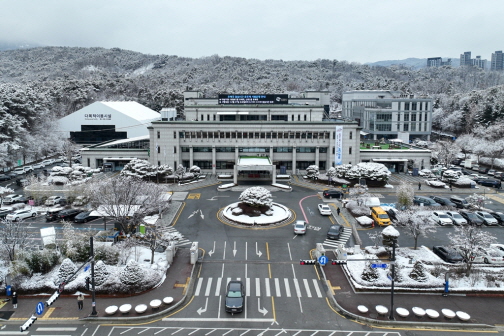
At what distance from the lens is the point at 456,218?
39688 millimetres

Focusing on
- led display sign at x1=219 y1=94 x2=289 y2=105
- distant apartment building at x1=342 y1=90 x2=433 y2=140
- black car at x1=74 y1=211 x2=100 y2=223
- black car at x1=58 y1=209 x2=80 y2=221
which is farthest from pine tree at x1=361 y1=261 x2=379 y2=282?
distant apartment building at x1=342 y1=90 x2=433 y2=140

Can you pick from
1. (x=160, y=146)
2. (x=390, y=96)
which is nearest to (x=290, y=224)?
(x=160, y=146)

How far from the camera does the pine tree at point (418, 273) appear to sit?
26.5 m

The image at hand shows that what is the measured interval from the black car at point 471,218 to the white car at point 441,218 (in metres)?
2.42

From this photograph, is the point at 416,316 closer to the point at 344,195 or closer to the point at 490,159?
the point at 344,195

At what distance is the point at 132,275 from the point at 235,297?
7.32 metres

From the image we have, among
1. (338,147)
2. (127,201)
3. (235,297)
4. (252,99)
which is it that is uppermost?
(252,99)

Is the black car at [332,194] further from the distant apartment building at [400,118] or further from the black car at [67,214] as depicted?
the distant apartment building at [400,118]

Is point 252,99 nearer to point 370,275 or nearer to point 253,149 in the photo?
point 253,149

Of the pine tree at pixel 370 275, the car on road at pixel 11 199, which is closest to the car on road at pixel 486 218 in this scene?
the pine tree at pixel 370 275

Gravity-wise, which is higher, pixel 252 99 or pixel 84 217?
pixel 252 99

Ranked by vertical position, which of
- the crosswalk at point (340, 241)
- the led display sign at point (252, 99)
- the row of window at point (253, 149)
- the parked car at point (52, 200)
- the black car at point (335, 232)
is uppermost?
the led display sign at point (252, 99)

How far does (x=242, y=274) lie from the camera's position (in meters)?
28.2

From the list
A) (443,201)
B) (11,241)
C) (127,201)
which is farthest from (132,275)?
(443,201)
